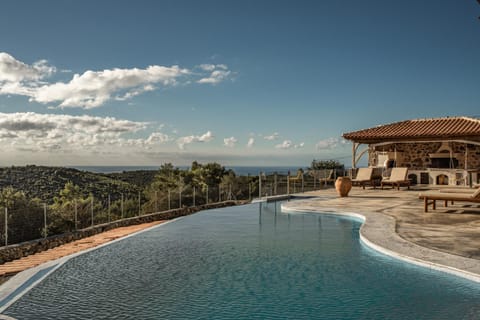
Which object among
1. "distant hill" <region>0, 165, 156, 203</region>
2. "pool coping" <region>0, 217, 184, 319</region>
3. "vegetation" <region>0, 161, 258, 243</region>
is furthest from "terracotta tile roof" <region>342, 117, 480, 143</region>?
"distant hill" <region>0, 165, 156, 203</region>

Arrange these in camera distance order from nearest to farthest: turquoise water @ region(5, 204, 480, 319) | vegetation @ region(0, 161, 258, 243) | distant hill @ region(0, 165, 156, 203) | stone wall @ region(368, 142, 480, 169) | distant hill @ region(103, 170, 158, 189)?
turquoise water @ region(5, 204, 480, 319)
vegetation @ region(0, 161, 258, 243)
stone wall @ region(368, 142, 480, 169)
distant hill @ region(0, 165, 156, 203)
distant hill @ region(103, 170, 158, 189)


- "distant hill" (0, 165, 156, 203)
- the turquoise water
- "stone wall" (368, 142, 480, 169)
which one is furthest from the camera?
"distant hill" (0, 165, 156, 203)

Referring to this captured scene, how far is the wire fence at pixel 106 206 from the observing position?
10008 mm

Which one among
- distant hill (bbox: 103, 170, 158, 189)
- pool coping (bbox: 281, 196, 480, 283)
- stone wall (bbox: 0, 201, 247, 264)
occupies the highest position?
distant hill (bbox: 103, 170, 158, 189)

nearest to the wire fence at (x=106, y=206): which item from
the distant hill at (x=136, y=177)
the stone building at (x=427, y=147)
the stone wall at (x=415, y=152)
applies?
the stone building at (x=427, y=147)

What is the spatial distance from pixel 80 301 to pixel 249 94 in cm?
2497

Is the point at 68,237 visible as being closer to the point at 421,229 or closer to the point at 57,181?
the point at 421,229

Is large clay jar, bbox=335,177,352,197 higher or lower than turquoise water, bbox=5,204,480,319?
higher

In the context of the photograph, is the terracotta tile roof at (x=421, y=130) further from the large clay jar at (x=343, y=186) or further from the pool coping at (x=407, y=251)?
the pool coping at (x=407, y=251)

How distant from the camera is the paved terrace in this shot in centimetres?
611

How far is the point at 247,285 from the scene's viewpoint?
18.3 feet

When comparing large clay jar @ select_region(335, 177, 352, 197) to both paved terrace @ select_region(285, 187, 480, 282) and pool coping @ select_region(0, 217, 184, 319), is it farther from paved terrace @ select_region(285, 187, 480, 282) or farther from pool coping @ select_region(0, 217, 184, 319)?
pool coping @ select_region(0, 217, 184, 319)

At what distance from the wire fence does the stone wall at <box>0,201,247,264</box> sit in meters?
0.27

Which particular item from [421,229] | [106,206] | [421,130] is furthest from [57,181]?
[421,229]
